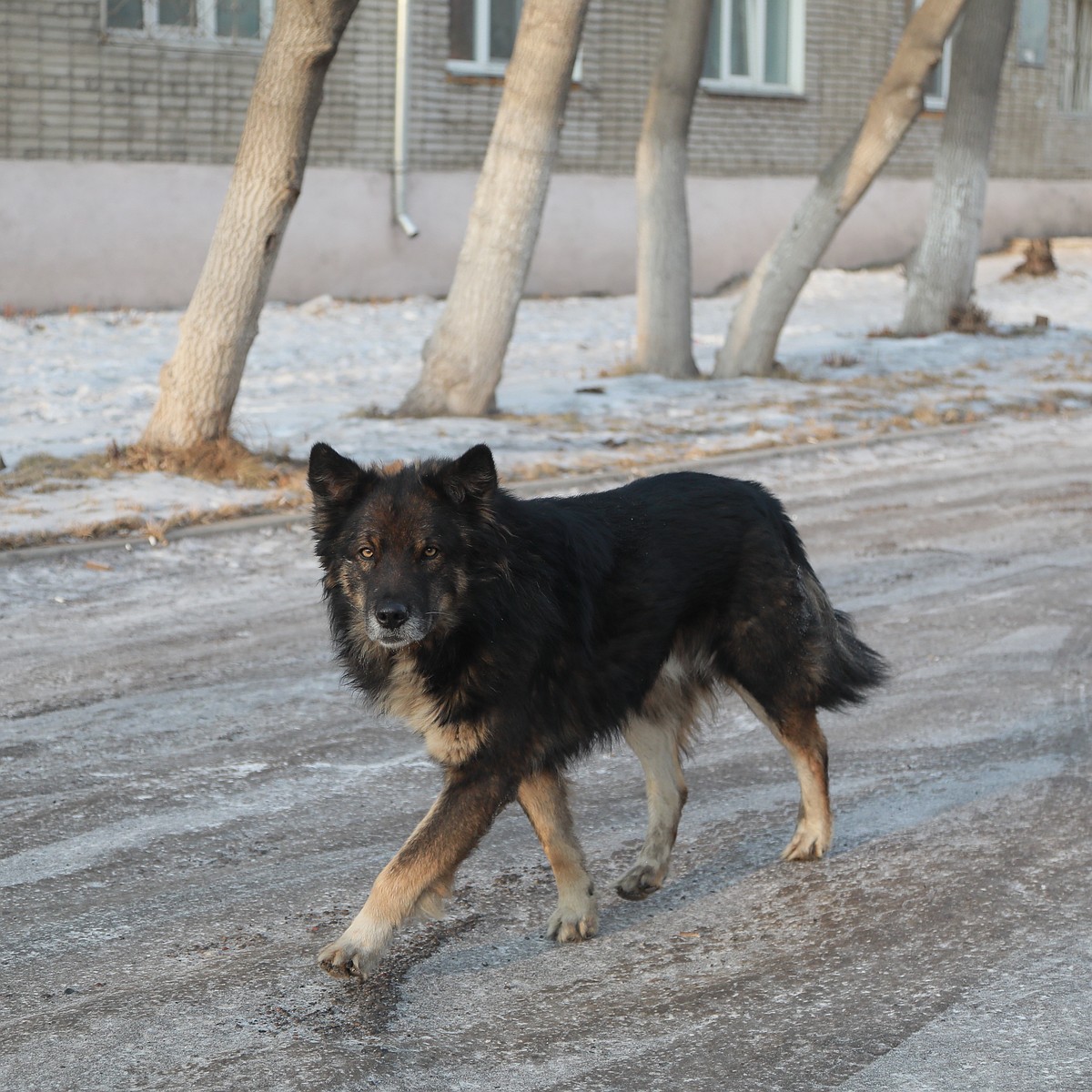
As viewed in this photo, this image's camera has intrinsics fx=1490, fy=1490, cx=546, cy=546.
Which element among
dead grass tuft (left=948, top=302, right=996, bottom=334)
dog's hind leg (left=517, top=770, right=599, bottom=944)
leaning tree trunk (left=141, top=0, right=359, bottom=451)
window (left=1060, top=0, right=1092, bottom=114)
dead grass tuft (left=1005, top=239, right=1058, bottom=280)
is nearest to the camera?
dog's hind leg (left=517, top=770, right=599, bottom=944)

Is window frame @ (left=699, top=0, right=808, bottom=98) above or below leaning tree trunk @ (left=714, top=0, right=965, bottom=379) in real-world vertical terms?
above

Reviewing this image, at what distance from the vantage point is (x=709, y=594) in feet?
15.8

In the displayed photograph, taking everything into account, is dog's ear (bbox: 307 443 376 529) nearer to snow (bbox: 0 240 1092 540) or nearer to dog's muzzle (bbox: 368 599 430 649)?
dog's muzzle (bbox: 368 599 430 649)

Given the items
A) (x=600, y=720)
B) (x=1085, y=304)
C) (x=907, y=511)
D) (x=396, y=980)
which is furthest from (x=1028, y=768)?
(x=1085, y=304)

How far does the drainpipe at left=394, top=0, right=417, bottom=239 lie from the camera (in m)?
20.3

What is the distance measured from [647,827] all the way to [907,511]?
5.98 meters

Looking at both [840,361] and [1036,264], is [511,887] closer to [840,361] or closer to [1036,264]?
[840,361]

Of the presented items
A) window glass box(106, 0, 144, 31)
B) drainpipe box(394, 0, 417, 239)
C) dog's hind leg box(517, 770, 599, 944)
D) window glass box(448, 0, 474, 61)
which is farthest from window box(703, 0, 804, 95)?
dog's hind leg box(517, 770, 599, 944)

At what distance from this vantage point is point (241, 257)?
10.5 meters

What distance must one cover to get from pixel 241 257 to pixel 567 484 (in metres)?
2.82

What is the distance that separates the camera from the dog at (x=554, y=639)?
4.15 meters

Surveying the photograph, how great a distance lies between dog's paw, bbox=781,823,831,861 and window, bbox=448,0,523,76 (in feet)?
59.5

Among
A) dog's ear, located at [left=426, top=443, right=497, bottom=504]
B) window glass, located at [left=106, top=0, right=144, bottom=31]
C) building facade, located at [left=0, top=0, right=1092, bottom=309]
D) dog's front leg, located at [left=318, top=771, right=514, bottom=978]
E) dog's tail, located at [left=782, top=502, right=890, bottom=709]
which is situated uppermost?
window glass, located at [left=106, top=0, right=144, bottom=31]

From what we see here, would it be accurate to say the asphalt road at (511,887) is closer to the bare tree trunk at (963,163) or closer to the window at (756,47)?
the bare tree trunk at (963,163)
